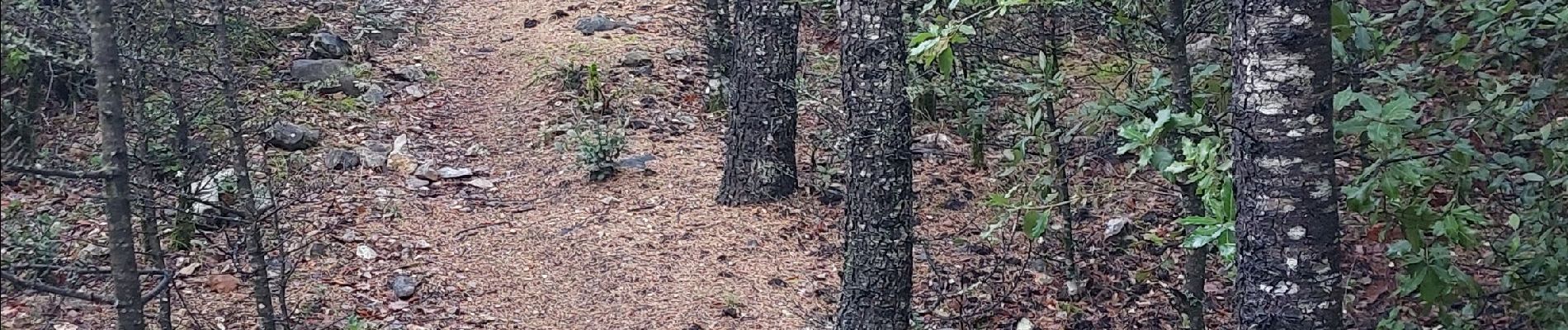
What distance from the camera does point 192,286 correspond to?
621 centimetres

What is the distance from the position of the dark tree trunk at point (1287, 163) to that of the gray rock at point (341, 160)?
6.56m

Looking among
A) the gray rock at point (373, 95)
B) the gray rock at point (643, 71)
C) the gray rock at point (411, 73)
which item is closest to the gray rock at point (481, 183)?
the gray rock at point (373, 95)

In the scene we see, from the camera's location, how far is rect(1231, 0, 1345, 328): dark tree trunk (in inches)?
127

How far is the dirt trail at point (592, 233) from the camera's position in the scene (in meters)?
6.45

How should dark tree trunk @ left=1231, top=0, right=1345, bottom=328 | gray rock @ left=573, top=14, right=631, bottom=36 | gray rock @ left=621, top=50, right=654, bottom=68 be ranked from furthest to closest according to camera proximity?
gray rock @ left=573, top=14, right=631, bottom=36
gray rock @ left=621, top=50, right=654, bottom=68
dark tree trunk @ left=1231, top=0, right=1345, bottom=328

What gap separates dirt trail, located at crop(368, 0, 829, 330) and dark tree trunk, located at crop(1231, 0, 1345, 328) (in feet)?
10.5

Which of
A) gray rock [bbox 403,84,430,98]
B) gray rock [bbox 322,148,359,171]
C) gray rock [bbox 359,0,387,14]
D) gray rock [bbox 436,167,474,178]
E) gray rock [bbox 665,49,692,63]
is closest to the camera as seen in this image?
gray rock [bbox 322,148,359,171]

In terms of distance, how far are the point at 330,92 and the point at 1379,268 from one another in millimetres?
8047

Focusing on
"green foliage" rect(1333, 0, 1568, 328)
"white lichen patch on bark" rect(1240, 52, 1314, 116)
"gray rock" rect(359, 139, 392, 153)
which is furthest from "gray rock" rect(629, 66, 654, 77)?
"white lichen patch on bark" rect(1240, 52, 1314, 116)

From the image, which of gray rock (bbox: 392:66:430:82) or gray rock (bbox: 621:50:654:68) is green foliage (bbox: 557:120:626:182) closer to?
gray rock (bbox: 621:50:654:68)

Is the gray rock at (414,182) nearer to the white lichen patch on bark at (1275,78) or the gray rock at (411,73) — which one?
the gray rock at (411,73)

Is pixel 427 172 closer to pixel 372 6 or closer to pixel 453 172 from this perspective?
pixel 453 172

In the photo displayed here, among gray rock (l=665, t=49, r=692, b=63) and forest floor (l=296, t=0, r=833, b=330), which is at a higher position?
gray rock (l=665, t=49, r=692, b=63)

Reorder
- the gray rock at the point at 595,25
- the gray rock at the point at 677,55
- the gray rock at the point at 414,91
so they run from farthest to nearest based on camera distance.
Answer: the gray rock at the point at 595,25 → the gray rock at the point at 677,55 → the gray rock at the point at 414,91
